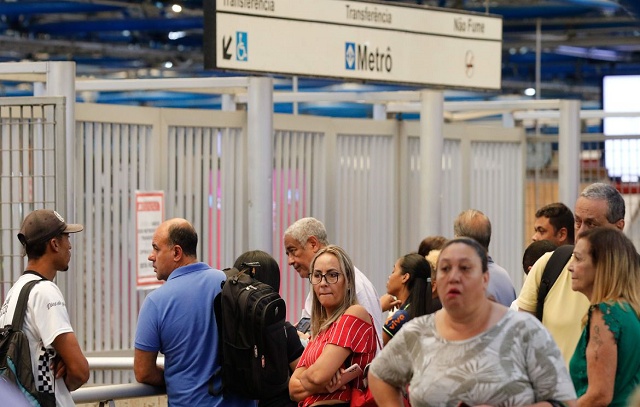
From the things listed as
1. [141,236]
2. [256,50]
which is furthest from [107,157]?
[256,50]

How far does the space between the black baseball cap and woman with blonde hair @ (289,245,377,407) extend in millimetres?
1042

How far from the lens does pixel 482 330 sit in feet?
12.2

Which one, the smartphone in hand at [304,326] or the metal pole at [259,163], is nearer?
the smartphone in hand at [304,326]

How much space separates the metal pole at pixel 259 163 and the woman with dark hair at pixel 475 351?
13.6 feet

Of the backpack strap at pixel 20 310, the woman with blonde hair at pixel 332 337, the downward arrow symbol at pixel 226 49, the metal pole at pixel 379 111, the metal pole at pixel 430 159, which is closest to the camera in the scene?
the backpack strap at pixel 20 310

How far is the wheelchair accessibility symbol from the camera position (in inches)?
285

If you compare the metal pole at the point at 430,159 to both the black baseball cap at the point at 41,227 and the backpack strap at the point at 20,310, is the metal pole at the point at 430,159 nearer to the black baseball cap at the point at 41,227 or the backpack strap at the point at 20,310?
the black baseball cap at the point at 41,227

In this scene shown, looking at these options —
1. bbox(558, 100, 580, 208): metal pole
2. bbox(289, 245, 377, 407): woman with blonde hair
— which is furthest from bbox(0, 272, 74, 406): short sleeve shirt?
bbox(558, 100, 580, 208): metal pole

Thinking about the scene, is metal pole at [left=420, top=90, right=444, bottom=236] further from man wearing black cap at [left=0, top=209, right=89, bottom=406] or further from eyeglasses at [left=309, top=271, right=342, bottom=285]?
man wearing black cap at [left=0, top=209, right=89, bottom=406]

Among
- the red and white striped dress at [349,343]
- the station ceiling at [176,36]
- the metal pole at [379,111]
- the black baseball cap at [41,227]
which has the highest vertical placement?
the station ceiling at [176,36]

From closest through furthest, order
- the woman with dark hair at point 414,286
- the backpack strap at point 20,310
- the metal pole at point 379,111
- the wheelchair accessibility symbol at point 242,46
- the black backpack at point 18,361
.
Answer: the black backpack at point 18,361 < the backpack strap at point 20,310 < the woman with dark hair at point 414,286 < the wheelchair accessibility symbol at point 242,46 < the metal pole at point 379,111

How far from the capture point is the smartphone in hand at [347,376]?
15.7 ft

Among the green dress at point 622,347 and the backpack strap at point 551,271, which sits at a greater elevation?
the backpack strap at point 551,271

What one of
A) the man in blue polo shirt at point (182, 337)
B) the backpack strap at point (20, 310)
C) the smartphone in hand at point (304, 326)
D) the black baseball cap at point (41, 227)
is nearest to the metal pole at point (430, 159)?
the smartphone in hand at point (304, 326)
